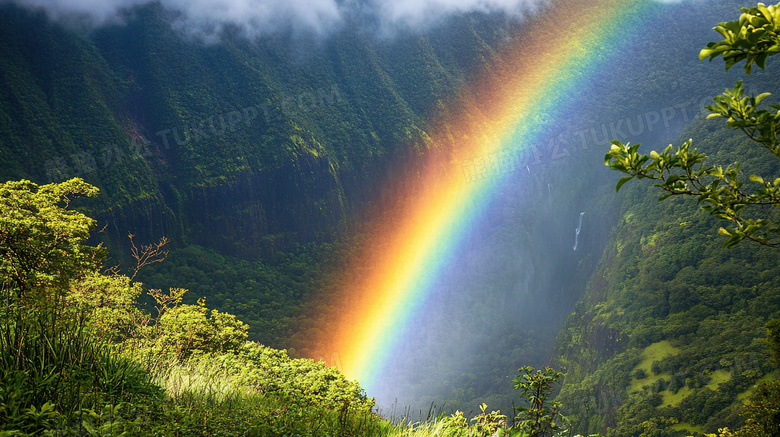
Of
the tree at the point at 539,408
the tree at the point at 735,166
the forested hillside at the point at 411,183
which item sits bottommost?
the tree at the point at 539,408

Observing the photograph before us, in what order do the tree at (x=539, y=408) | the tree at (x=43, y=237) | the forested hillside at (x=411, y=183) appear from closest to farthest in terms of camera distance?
1. the tree at (x=539, y=408)
2. the tree at (x=43, y=237)
3. the forested hillside at (x=411, y=183)

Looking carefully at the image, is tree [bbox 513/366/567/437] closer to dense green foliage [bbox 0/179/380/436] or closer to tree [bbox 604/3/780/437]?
dense green foliage [bbox 0/179/380/436]

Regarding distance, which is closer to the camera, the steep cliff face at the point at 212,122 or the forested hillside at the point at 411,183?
the forested hillside at the point at 411,183

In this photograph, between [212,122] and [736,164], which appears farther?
[212,122]

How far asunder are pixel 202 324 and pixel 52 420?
41.9 feet

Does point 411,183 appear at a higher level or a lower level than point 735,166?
higher

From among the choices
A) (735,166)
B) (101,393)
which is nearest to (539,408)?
(735,166)

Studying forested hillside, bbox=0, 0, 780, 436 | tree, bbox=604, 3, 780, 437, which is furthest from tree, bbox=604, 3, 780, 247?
forested hillside, bbox=0, 0, 780, 436

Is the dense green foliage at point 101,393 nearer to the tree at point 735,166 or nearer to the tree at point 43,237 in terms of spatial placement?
the tree at point 43,237

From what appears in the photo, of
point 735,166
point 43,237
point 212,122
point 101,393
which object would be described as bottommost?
point 101,393

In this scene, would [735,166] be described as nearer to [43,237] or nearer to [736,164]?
[736,164]

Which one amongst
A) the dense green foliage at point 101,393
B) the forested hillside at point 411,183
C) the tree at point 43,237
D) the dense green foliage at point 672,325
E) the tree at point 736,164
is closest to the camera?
the tree at point 736,164

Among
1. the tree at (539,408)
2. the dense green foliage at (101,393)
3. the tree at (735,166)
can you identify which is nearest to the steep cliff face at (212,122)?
the dense green foliage at (101,393)

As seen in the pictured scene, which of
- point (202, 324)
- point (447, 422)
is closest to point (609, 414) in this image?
point (202, 324)
